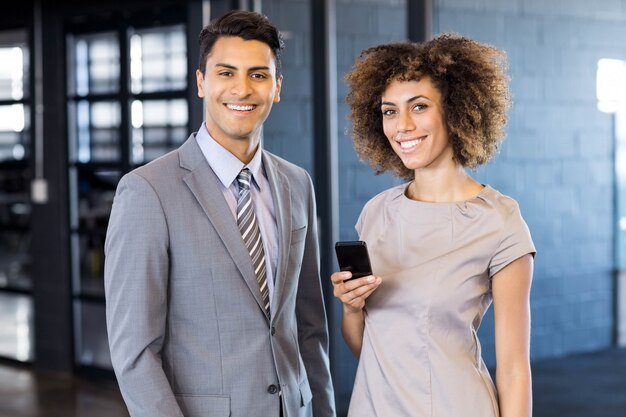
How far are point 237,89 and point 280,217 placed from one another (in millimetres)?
304

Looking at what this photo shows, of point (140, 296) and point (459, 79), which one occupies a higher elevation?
point (459, 79)

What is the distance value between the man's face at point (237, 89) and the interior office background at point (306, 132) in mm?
732

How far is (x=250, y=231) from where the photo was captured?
77.5 inches

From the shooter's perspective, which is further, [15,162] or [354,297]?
[15,162]

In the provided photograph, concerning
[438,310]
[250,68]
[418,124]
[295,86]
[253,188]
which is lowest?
[438,310]

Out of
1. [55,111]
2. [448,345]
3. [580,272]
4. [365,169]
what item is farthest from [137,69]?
[448,345]

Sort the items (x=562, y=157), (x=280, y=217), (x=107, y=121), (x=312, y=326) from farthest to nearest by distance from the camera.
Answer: (x=107, y=121) → (x=562, y=157) → (x=312, y=326) → (x=280, y=217)

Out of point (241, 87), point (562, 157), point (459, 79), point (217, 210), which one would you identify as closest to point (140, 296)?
point (217, 210)

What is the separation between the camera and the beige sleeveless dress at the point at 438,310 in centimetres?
178

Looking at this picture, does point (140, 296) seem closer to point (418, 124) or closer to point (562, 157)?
point (418, 124)

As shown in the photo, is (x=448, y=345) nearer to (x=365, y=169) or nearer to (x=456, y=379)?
(x=456, y=379)

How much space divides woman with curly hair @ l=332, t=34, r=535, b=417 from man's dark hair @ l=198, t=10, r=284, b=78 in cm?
21

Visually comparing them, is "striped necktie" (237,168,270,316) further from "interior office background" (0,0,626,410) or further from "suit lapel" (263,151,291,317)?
"interior office background" (0,0,626,410)

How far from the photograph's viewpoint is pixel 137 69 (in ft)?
17.0
